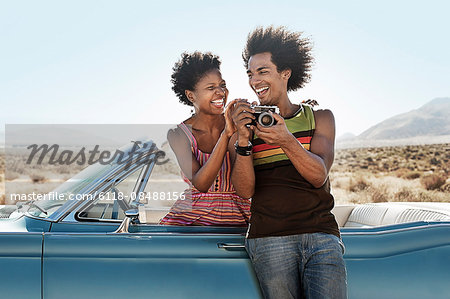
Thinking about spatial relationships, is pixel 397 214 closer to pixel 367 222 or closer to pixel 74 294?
pixel 367 222

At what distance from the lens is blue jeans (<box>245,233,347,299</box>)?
7.20ft

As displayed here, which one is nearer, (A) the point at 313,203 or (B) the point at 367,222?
(A) the point at 313,203

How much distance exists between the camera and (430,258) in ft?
8.36

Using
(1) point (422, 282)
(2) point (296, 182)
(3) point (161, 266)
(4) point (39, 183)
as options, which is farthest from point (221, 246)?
(4) point (39, 183)

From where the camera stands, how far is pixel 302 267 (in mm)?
2254

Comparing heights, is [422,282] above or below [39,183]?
above

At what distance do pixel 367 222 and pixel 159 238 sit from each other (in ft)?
5.55

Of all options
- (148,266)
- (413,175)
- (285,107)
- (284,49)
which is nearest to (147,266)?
(148,266)

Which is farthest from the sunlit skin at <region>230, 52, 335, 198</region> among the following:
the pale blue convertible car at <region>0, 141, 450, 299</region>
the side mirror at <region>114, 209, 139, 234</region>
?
the side mirror at <region>114, 209, 139, 234</region>

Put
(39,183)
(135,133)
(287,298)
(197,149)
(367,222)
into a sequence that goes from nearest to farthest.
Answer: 1. (287,298)
2. (197,149)
3. (135,133)
4. (367,222)
5. (39,183)

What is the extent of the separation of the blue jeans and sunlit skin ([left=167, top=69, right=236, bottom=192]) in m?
0.50

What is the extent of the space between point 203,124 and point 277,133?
761 millimetres

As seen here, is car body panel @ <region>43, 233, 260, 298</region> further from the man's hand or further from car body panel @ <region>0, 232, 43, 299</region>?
the man's hand

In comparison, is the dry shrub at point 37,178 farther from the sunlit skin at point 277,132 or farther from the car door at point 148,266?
the sunlit skin at point 277,132
